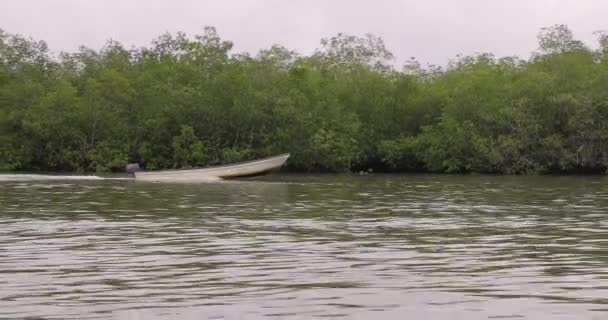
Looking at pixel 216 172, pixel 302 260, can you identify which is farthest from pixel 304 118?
pixel 302 260

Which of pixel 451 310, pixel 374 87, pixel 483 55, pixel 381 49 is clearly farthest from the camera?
pixel 381 49

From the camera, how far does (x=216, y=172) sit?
57250 millimetres

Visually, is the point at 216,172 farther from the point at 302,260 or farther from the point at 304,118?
the point at 302,260

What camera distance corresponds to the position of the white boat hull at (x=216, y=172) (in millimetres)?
55969

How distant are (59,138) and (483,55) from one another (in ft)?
133

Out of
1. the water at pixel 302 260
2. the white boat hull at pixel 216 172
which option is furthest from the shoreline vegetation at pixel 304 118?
the water at pixel 302 260

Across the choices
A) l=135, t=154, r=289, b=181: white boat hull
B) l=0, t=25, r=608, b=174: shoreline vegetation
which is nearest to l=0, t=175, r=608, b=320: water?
l=135, t=154, r=289, b=181: white boat hull

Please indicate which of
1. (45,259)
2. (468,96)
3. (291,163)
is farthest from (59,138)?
(45,259)

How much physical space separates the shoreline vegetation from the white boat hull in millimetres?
15868

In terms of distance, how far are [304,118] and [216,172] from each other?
70.6 feet

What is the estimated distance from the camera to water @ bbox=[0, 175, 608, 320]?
13.2 m

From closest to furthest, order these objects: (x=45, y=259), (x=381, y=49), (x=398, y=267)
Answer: (x=398, y=267) < (x=45, y=259) < (x=381, y=49)

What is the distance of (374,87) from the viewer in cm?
8550

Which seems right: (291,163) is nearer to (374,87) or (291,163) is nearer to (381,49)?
(374,87)
